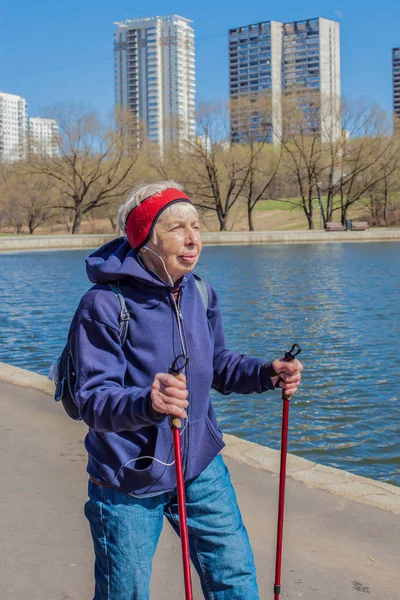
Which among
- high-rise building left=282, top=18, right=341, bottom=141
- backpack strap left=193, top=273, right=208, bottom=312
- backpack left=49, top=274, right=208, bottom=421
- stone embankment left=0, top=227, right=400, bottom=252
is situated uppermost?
high-rise building left=282, top=18, right=341, bottom=141

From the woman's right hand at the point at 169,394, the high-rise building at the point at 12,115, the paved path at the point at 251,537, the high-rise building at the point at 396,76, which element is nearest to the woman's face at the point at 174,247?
the woman's right hand at the point at 169,394

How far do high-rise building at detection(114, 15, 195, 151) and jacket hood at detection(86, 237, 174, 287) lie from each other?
15526 centimetres

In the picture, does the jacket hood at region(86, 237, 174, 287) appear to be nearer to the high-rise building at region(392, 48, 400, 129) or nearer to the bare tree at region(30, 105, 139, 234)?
the bare tree at region(30, 105, 139, 234)

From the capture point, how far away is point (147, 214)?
8.81 ft

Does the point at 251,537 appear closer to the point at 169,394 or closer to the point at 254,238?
the point at 169,394

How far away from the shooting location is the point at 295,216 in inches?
3428

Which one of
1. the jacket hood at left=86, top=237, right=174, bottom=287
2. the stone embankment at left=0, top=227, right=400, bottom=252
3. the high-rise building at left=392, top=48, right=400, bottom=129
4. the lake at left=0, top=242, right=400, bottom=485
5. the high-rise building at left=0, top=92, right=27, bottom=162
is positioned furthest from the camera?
the high-rise building at left=0, top=92, right=27, bottom=162

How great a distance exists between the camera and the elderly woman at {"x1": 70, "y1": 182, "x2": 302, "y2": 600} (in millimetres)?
2508

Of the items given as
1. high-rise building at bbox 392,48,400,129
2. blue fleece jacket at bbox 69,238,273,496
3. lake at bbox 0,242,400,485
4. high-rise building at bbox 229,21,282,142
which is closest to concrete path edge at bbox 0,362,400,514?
lake at bbox 0,242,400,485

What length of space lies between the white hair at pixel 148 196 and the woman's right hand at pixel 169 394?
61 cm

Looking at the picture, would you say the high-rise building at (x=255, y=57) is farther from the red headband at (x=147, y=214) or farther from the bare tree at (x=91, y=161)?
the red headband at (x=147, y=214)

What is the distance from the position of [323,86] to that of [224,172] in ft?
336

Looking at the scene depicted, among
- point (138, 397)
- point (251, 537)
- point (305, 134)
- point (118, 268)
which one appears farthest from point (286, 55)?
point (138, 397)

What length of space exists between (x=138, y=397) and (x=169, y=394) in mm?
145
